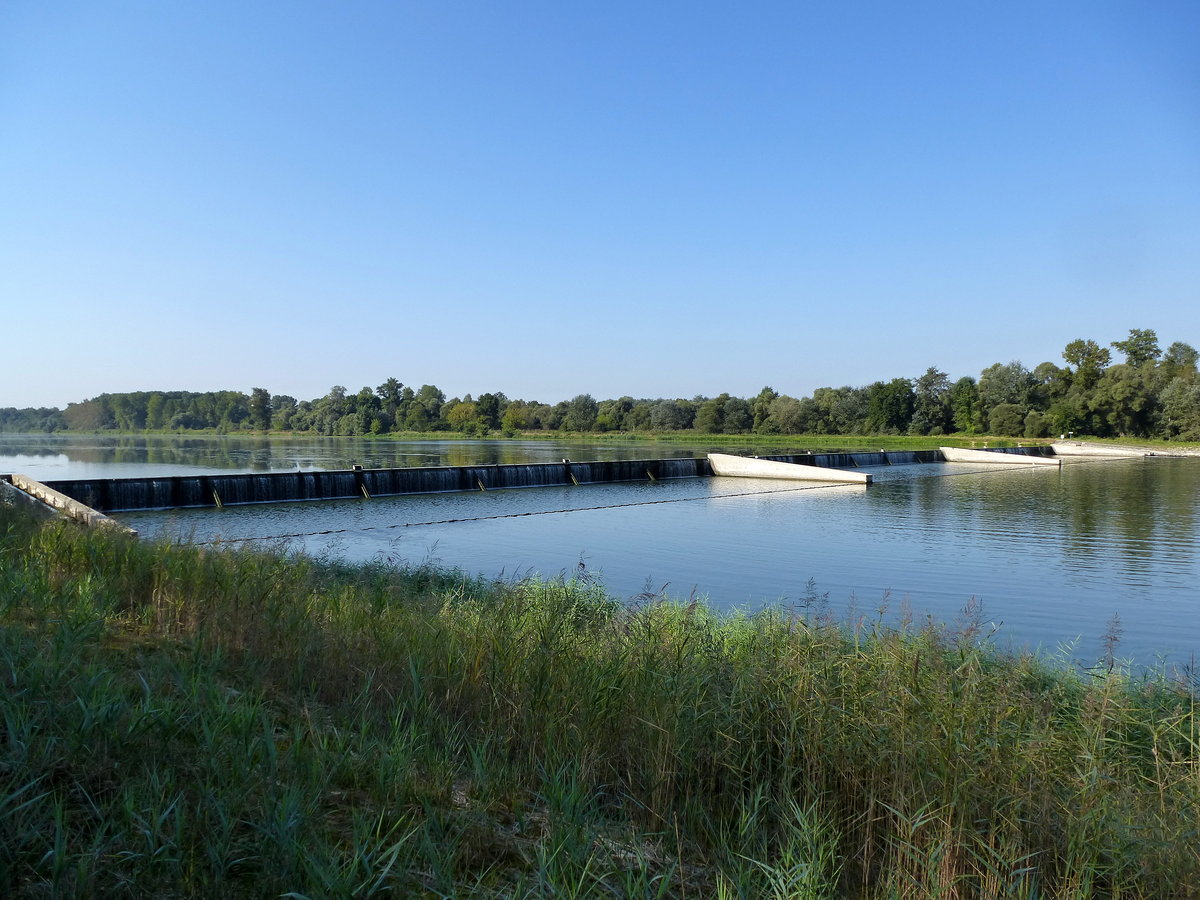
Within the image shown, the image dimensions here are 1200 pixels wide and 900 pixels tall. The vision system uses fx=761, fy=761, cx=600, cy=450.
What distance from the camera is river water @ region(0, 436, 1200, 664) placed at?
11531mm

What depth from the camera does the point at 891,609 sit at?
11070 mm

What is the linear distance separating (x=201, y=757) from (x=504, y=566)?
12.3 meters

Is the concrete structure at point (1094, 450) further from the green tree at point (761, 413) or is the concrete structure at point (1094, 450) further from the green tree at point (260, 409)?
the green tree at point (260, 409)

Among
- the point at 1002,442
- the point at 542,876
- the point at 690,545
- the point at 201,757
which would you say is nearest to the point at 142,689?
the point at 201,757

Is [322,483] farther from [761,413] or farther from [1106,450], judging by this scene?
[761,413]

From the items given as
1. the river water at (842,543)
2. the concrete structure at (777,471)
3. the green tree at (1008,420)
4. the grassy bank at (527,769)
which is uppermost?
the green tree at (1008,420)

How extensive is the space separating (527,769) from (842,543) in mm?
16477

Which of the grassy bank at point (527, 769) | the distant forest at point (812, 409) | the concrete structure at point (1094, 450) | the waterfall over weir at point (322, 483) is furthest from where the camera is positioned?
the distant forest at point (812, 409)

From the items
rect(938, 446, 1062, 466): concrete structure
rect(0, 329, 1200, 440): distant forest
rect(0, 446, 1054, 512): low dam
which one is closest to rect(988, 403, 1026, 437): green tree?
rect(0, 329, 1200, 440): distant forest

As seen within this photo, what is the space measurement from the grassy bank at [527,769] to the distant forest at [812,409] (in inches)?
3391

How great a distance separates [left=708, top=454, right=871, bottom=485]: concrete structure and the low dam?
92cm

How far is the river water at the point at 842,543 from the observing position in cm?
1153

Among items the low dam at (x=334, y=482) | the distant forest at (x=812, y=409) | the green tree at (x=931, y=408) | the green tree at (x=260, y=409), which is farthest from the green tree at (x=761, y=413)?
the green tree at (x=260, y=409)

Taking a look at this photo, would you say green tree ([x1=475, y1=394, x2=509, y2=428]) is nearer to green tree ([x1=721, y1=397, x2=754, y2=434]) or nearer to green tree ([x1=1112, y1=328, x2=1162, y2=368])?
green tree ([x1=721, y1=397, x2=754, y2=434])
